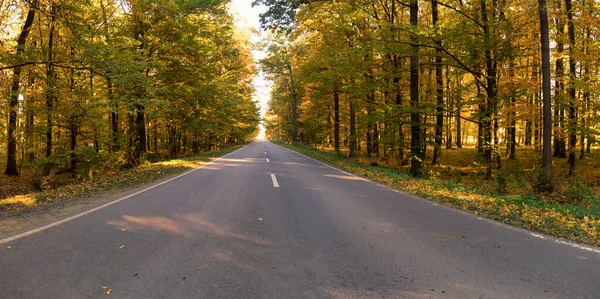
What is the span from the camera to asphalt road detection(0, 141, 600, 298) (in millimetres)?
2961

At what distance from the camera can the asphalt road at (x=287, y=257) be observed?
2961 millimetres

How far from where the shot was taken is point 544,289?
10.1 feet

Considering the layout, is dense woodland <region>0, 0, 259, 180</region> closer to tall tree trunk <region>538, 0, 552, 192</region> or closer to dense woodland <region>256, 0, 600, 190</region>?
dense woodland <region>256, 0, 600, 190</region>

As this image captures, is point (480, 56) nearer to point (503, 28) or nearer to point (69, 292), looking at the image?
point (503, 28)

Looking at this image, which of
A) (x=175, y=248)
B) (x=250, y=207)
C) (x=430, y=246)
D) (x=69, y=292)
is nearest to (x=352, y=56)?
(x=250, y=207)

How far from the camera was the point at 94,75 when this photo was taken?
472 inches

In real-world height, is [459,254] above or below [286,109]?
below

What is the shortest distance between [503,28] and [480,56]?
1.22 metres

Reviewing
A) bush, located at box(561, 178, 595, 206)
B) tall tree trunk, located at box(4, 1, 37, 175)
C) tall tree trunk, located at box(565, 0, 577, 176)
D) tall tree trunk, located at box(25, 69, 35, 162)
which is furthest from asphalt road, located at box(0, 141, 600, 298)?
tall tree trunk, located at box(565, 0, 577, 176)

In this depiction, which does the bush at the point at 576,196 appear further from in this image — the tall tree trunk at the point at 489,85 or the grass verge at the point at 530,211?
the tall tree trunk at the point at 489,85

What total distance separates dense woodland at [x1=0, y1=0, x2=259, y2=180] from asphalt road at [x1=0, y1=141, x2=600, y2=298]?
5.87 m

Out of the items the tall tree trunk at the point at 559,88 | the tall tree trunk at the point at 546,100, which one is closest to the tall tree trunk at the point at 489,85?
the tall tree trunk at the point at 546,100

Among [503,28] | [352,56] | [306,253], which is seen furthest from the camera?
[352,56]

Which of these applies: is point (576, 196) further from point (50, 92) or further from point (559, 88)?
point (50, 92)
